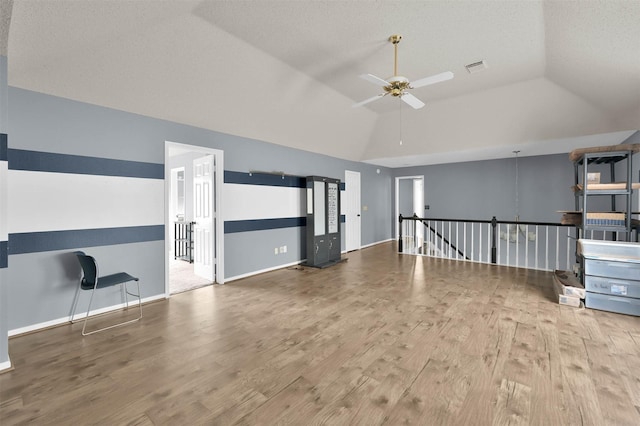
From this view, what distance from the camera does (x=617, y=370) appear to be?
2295 millimetres

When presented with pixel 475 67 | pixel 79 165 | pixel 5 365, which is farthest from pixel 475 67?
pixel 5 365

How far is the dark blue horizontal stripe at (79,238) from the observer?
306 centimetres

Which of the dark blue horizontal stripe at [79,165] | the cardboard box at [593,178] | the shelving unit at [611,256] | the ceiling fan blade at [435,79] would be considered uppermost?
the ceiling fan blade at [435,79]

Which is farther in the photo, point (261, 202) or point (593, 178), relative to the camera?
point (261, 202)

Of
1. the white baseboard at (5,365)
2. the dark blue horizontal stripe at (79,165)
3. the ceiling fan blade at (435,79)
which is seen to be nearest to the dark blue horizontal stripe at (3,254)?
the white baseboard at (5,365)

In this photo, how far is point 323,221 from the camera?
20.4ft

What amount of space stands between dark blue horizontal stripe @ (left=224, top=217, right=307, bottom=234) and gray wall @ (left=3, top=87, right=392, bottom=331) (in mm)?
91

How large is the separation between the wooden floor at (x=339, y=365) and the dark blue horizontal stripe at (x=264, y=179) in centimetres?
208

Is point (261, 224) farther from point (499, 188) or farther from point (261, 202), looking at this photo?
point (499, 188)

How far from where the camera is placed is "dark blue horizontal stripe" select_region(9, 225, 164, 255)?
3057mm

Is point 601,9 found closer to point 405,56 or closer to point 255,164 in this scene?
point 405,56

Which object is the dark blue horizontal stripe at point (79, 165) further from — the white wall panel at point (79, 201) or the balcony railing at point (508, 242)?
the balcony railing at point (508, 242)

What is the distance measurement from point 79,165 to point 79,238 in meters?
0.86

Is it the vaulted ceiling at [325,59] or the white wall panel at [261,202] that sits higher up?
the vaulted ceiling at [325,59]
